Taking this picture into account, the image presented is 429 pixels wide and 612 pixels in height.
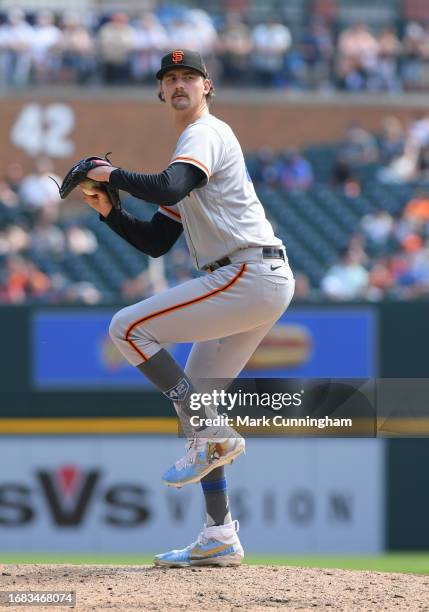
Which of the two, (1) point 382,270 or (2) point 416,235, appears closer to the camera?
(1) point 382,270

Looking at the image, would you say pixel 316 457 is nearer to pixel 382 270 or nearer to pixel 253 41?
pixel 382 270

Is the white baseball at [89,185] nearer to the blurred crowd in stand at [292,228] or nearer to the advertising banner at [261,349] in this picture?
the advertising banner at [261,349]

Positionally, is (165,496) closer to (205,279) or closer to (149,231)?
(149,231)

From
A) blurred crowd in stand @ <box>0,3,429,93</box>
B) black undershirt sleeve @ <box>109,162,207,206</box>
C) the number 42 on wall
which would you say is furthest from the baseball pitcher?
the number 42 on wall

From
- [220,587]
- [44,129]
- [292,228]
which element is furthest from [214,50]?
[220,587]

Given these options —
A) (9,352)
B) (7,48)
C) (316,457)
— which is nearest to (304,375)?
(316,457)

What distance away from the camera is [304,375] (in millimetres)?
10445

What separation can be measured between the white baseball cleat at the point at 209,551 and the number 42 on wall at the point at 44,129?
41.1 feet

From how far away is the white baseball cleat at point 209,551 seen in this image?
6.06 m

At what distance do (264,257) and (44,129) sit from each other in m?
12.9

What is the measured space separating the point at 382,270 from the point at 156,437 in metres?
3.69

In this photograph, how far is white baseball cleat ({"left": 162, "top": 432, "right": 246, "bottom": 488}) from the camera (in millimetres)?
5551

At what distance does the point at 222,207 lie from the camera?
552 cm

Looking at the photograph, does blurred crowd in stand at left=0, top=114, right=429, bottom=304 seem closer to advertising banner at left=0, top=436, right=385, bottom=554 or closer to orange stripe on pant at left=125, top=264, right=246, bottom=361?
advertising banner at left=0, top=436, right=385, bottom=554
